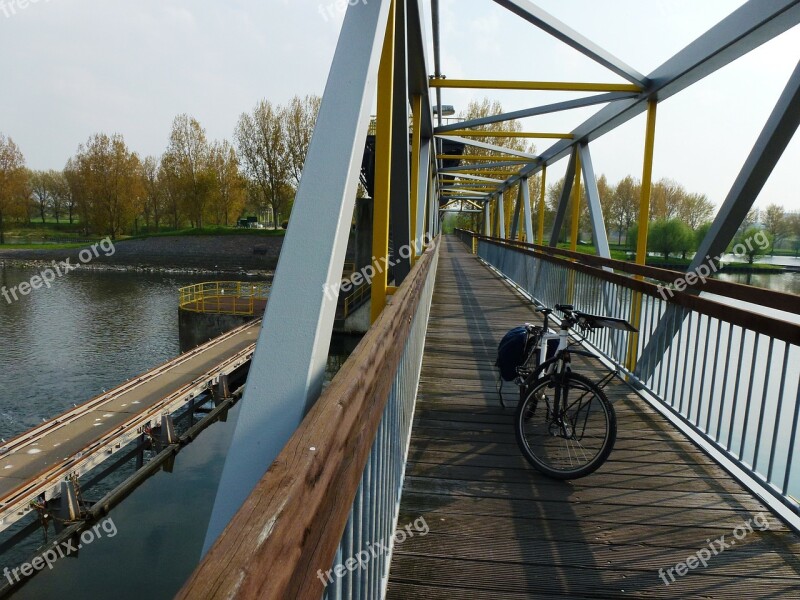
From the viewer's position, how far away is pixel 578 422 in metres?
3.50

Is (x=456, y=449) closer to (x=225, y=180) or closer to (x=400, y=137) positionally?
(x=400, y=137)

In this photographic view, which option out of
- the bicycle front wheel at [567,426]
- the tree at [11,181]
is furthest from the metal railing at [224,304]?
the tree at [11,181]

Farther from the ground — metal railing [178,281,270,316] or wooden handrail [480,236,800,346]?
wooden handrail [480,236,800,346]

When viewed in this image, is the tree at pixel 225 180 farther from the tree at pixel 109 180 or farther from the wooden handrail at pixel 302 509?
the wooden handrail at pixel 302 509

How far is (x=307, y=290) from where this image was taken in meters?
1.76

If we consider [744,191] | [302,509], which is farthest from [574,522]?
[744,191]

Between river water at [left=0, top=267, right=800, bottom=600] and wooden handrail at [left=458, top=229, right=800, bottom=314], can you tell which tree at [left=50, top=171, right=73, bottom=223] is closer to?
river water at [left=0, top=267, right=800, bottom=600]

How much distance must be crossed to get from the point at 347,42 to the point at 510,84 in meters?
6.54

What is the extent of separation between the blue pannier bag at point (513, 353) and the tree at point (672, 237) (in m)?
19.7

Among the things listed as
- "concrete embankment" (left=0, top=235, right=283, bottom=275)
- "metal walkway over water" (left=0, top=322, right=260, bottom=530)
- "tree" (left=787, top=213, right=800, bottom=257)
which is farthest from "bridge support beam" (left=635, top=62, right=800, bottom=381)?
"concrete embankment" (left=0, top=235, right=283, bottom=275)

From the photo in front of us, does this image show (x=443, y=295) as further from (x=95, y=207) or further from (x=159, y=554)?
(x=95, y=207)

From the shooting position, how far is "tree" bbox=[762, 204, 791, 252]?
1513 centimetres

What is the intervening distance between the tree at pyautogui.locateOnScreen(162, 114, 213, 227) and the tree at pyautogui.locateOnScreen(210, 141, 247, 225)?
1.82 feet

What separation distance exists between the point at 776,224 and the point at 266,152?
1630 inches
